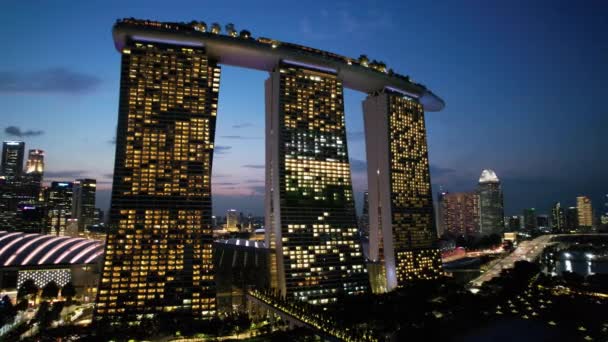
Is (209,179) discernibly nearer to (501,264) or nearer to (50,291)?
(50,291)

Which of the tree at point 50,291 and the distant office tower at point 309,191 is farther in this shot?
the tree at point 50,291

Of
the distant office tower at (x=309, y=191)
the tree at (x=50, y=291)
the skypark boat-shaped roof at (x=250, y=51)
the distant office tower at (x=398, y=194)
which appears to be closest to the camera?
the skypark boat-shaped roof at (x=250, y=51)

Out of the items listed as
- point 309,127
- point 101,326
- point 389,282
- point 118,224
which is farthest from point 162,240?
point 389,282

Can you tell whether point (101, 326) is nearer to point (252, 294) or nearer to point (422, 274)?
point (252, 294)

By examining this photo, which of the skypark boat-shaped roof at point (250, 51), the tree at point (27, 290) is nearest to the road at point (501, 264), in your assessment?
the skypark boat-shaped roof at point (250, 51)

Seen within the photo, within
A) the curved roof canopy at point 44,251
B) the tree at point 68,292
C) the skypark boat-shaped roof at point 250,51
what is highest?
the skypark boat-shaped roof at point 250,51

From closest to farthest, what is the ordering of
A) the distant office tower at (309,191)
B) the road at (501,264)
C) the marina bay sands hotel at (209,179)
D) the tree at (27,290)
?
1. the marina bay sands hotel at (209,179)
2. the distant office tower at (309,191)
3. the tree at (27,290)
4. the road at (501,264)

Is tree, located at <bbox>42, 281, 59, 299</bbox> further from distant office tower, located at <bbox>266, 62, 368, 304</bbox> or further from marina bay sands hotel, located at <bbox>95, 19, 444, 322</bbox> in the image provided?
distant office tower, located at <bbox>266, 62, 368, 304</bbox>

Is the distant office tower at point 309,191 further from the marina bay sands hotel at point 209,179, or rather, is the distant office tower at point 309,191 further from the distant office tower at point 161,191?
the distant office tower at point 161,191
